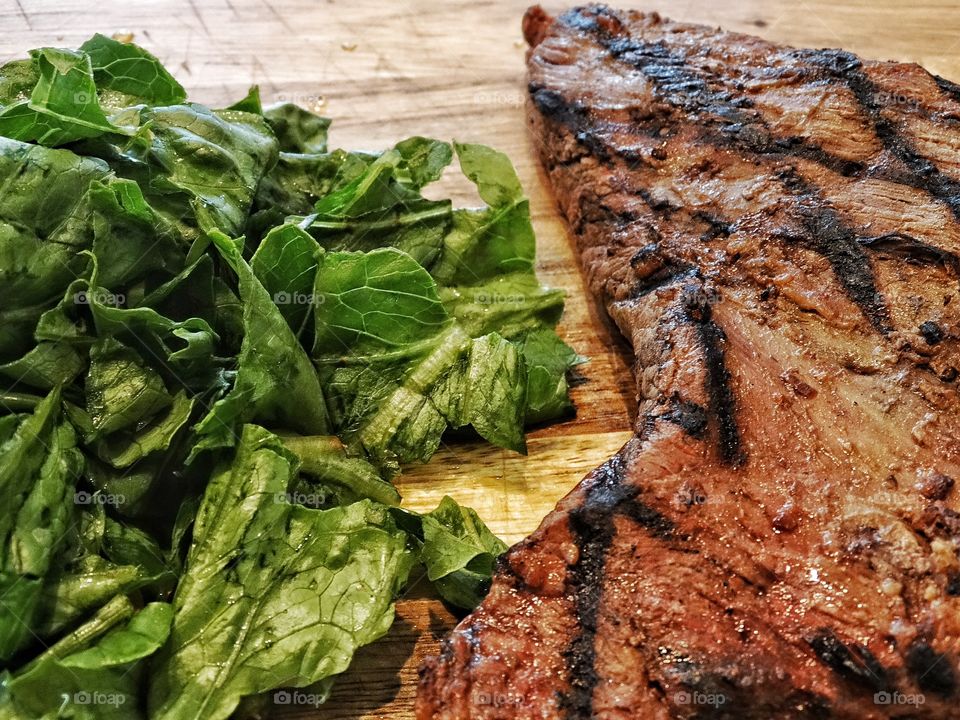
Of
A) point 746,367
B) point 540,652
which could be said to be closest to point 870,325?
point 746,367

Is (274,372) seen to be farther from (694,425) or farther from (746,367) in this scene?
(746,367)

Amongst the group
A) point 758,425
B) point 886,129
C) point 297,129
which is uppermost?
point 886,129

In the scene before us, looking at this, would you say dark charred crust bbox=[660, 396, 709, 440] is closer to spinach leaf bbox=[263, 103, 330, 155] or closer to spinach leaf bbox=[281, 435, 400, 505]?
spinach leaf bbox=[281, 435, 400, 505]

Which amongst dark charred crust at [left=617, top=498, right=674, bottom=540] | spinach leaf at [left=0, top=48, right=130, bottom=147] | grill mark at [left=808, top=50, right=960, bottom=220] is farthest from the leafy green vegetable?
grill mark at [left=808, top=50, right=960, bottom=220]

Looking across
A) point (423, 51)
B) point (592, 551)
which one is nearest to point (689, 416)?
point (592, 551)

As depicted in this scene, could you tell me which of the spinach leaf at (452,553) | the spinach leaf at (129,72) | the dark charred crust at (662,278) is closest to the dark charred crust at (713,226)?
the dark charred crust at (662,278)

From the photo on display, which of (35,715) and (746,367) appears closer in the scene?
(35,715)

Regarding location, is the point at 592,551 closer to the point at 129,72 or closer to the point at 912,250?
the point at 912,250
